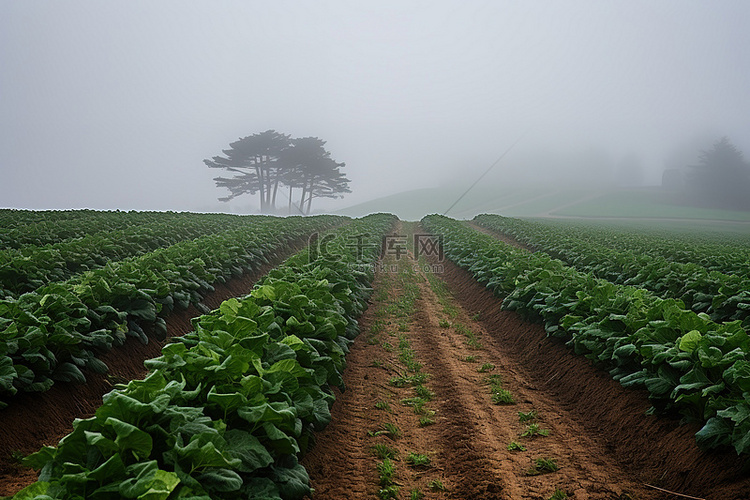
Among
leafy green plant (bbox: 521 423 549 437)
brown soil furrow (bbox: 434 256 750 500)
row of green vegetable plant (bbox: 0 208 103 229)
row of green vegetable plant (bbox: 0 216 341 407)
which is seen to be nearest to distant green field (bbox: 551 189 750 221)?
row of green vegetable plant (bbox: 0 208 103 229)

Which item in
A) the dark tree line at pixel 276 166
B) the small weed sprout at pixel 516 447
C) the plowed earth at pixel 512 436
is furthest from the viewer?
the dark tree line at pixel 276 166

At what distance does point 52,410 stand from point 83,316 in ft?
3.69

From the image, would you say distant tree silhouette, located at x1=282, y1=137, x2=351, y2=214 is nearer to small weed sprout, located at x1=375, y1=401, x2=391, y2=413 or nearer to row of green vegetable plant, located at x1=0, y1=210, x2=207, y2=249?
row of green vegetable plant, located at x1=0, y1=210, x2=207, y2=249

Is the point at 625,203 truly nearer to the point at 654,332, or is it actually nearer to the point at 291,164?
the point at 291,164

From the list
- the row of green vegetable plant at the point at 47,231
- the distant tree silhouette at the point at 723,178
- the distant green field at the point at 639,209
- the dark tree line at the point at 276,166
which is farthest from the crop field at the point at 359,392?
the distant tree silhouette at the point at 723,178

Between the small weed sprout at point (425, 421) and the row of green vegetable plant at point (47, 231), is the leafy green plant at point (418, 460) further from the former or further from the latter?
the row of green vegetable plant at point (47, 231)

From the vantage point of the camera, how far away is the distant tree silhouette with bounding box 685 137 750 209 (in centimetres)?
8700

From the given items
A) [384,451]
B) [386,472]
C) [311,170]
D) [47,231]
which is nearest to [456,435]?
[384,451]

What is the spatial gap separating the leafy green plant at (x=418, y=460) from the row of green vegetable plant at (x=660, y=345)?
2.18 meters

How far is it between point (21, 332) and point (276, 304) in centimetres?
256

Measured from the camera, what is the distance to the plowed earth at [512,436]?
404cm

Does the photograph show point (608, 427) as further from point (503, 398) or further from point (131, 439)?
point (131, 439)

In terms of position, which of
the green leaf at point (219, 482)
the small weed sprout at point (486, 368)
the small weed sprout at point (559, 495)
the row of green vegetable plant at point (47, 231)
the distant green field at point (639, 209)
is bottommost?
the small weed sprout at point (559, 495)

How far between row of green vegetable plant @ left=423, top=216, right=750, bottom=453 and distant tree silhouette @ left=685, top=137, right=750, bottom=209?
99.4 m
